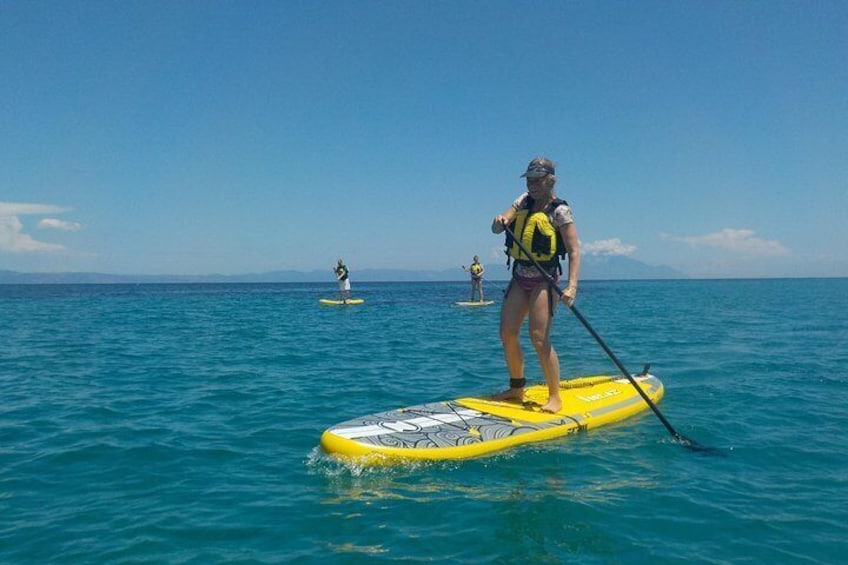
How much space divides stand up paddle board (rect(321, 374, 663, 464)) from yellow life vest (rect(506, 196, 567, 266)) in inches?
78.3

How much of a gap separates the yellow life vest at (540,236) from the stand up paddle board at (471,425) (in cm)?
199

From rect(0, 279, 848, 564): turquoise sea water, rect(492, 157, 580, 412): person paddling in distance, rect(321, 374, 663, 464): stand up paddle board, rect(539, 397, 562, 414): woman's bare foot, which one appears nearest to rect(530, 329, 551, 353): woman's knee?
rect(492, 157, 580, 412): person paddling in distance

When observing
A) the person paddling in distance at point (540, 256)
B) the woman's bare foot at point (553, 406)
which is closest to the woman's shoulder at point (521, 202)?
the person paddling in distance at point (540, 256)

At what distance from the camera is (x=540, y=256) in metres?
7.15

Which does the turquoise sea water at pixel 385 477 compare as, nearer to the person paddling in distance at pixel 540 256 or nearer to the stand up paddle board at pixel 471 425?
the stand up paddle board at pixel 471 425

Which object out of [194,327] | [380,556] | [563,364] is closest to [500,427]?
[380,556]

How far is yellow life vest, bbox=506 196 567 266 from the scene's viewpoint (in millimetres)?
7090

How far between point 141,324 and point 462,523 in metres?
23.3

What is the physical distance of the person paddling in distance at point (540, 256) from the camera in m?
7.05

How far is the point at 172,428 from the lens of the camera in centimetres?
767

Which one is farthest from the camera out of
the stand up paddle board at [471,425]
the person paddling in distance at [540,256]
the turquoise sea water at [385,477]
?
the person paddling in distance at [540,256]

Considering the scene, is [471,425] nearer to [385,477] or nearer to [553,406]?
[553,406]

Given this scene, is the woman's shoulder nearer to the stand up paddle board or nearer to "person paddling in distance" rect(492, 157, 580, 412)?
"person paddling in distance" rect(492, 157, 580, 412)

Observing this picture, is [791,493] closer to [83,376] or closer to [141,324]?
[83,376]
